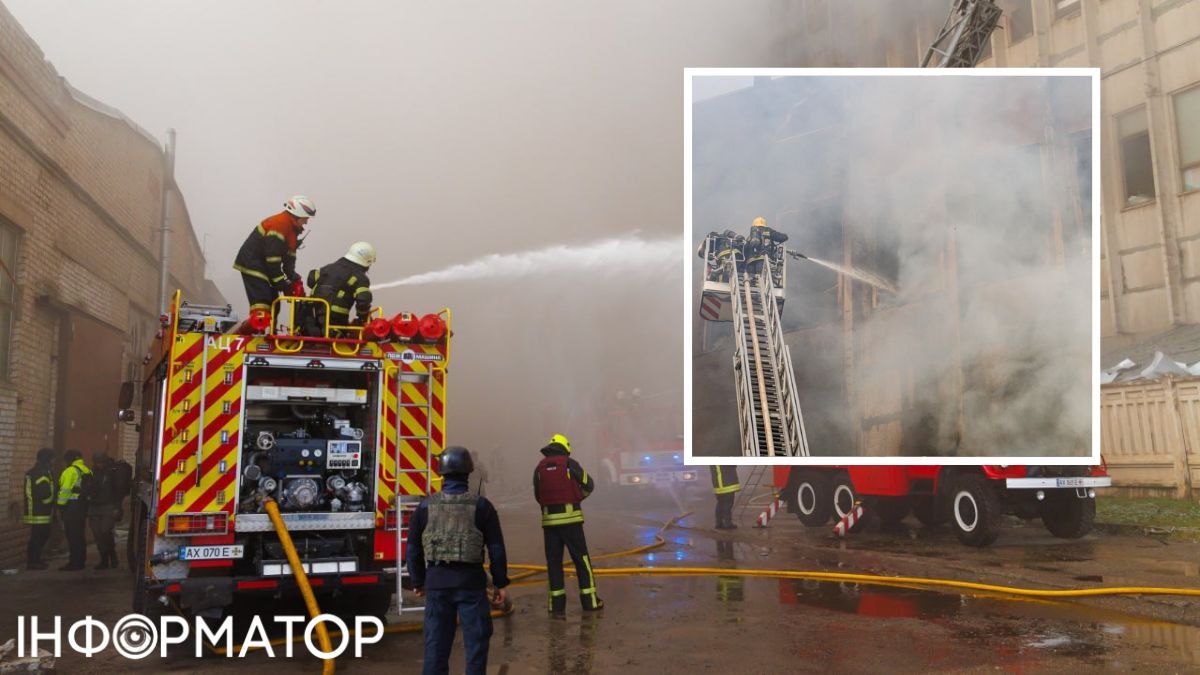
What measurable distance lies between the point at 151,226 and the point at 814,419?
15.2 metres

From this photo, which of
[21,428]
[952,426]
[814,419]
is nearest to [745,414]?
[814,419]

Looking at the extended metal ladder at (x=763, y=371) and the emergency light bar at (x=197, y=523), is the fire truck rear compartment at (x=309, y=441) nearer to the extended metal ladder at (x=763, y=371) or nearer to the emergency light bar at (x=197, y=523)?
the emergency light bar at (x=197, y=523)

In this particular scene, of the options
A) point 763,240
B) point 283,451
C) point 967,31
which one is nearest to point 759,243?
point 763,240

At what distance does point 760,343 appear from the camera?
8.77 m

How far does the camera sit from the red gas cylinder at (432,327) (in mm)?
6883

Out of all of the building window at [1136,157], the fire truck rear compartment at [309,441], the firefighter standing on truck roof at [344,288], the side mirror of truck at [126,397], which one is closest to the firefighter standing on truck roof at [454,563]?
the fire truck rear compartment at [309,441]

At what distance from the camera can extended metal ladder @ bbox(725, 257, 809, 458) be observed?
334 inches

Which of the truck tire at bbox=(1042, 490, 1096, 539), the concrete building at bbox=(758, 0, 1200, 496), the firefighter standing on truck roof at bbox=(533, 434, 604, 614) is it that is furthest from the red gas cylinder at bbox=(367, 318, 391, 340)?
the concrete building at bbox=(758, 0, 1200, 496)

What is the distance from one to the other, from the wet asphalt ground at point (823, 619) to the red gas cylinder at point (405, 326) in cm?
232

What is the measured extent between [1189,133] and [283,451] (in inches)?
647

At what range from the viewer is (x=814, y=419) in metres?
8.55

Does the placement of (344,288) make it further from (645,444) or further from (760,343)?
(645,444)

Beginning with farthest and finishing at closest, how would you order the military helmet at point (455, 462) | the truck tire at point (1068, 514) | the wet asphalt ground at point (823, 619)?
1. the truck tire at point (1068, 514)
2. the wet asphalt ground at point (823, 619)
3. the military helmet at point (455, 462)

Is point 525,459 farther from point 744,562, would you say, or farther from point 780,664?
point 780,664
